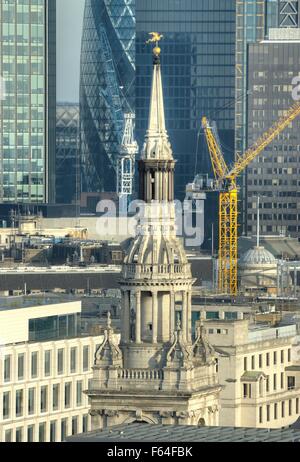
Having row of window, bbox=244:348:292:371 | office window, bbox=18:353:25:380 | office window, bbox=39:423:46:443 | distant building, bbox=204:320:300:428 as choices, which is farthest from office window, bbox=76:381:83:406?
row of window, bbox=244:348:292:371

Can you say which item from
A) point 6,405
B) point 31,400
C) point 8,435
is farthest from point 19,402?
point 8,435

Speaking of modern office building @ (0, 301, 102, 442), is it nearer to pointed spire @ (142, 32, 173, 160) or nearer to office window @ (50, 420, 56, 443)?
office window @ (50, 420, 56, 443)

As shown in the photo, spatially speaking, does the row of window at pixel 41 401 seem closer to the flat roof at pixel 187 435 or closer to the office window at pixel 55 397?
the office window at pixel 55 397

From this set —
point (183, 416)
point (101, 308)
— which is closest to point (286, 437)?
point (183, 416)

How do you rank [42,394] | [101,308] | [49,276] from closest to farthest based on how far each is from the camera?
[42,394]
[101,308]
[49,276]

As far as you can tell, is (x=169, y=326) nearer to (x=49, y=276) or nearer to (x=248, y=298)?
(x=248, y=298)

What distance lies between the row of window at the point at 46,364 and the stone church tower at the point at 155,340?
2425 centimetres

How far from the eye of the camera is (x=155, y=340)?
10200 cm

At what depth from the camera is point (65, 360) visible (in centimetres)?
13125

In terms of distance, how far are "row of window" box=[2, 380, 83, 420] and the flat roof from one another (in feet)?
126

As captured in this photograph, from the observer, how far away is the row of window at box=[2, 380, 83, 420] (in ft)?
418

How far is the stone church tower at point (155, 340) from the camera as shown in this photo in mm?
101250

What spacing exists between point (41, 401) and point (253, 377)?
10.9 m
